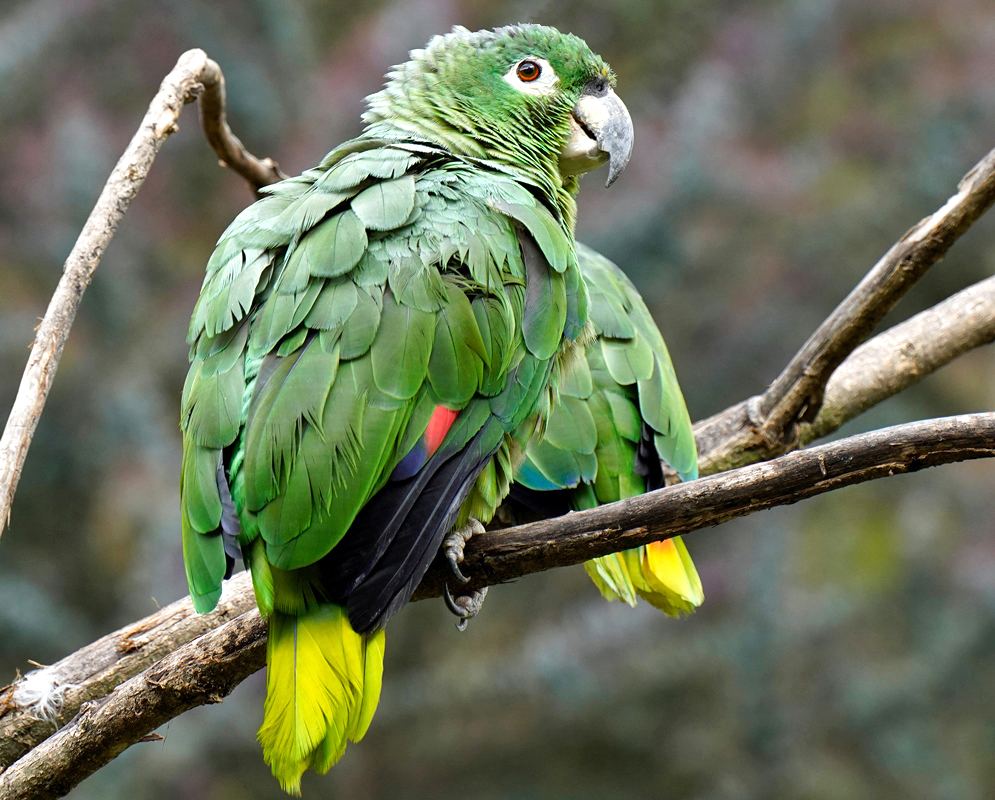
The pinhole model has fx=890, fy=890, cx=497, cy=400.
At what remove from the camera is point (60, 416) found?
3.88 metres

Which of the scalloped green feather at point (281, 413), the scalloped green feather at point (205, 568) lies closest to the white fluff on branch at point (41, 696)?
the scalloped green feather at point (205, 568)

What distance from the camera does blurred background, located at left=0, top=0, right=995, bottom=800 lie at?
364 cm

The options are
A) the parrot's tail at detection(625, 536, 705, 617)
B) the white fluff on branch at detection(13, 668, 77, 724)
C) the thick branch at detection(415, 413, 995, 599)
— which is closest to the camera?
the thick branch at detection(415, 413, 995, 599)

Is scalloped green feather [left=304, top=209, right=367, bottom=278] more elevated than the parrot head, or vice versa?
the parrot head

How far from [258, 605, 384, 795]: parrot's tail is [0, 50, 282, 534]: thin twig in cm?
44

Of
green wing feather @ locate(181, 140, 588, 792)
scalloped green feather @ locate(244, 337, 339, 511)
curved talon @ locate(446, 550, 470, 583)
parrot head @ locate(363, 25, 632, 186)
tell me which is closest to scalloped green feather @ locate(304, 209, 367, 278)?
green wing feather @ locate(181, 140, 588, 792)

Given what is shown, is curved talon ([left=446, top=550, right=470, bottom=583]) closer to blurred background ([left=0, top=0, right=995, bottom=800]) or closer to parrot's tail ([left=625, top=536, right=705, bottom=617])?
parrot's tail ([left=625, top=536, right=705, bottom=617])

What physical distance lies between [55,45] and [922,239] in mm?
3899

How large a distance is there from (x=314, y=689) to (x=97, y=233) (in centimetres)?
85

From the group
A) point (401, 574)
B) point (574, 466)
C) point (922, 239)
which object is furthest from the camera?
point (574, 466)

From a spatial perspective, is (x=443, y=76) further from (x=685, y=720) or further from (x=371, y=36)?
(x=685, y=720)

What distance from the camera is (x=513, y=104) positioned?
5.93ft

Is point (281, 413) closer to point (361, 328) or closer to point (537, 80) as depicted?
point (361, 328)

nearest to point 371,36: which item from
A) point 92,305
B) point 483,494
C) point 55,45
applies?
point 55,45
